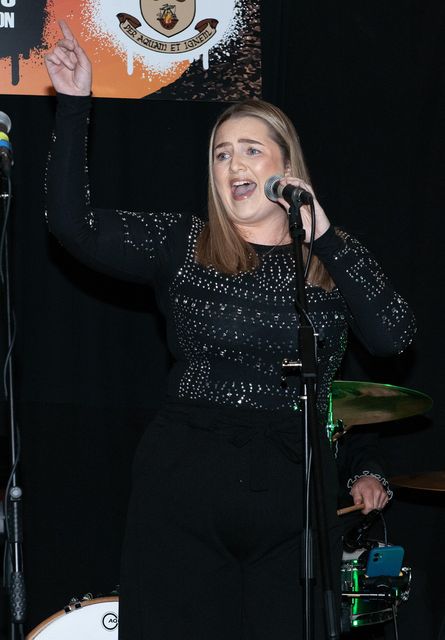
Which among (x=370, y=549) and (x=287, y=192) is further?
(x=370, y=549)

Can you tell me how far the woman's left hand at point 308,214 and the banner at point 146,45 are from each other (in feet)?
4.87

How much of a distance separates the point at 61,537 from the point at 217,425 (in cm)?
166

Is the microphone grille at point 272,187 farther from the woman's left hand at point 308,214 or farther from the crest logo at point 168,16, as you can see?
the crest logo at point 168,16

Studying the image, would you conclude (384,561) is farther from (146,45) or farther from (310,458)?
(146,45)

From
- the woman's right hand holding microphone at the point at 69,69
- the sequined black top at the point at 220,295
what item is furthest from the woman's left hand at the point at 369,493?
the woman's right hand holding microphone at the point at 69,69

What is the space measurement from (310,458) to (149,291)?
1.90 meters

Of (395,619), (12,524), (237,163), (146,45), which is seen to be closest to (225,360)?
(237,163)

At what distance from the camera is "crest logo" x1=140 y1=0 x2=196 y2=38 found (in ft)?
11.9

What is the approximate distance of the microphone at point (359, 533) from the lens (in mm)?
3150

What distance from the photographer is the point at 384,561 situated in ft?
10.2

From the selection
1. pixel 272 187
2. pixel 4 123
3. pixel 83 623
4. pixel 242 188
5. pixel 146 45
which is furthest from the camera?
pixel 146 45

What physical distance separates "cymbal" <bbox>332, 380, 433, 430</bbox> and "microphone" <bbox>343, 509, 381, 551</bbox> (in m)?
0.28

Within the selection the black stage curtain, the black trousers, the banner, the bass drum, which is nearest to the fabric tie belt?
the black trousers

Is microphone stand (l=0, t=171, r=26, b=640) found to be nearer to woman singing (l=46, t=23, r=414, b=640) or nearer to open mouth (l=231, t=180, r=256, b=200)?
woman singing (l=46, t=23, r=414, b=640)
